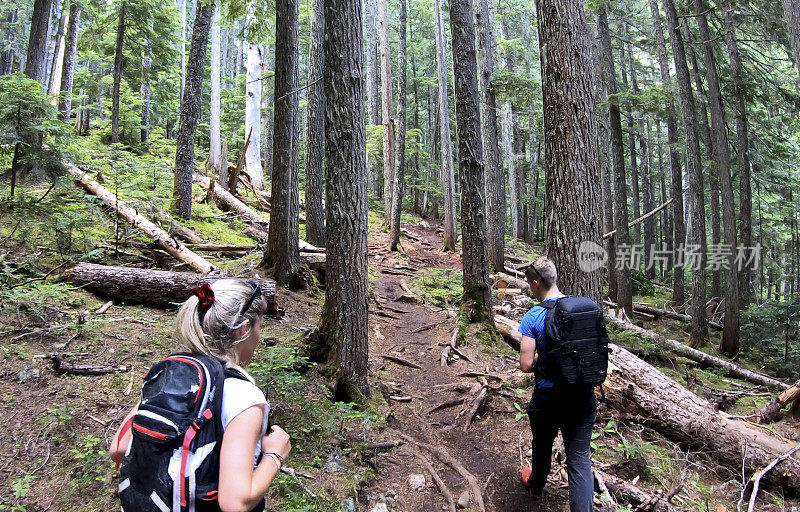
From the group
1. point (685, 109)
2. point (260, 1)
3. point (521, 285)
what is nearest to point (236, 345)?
point (260, 1)

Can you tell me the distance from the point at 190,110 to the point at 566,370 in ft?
31.9

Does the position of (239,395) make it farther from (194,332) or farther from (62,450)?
(62,450)

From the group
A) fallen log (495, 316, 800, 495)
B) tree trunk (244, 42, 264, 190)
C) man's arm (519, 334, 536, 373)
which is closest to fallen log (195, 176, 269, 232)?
tree trunk (244, 42, 264, 190)

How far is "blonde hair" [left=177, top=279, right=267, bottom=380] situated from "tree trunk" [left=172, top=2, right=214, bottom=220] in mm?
9366

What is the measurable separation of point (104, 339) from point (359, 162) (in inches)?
142

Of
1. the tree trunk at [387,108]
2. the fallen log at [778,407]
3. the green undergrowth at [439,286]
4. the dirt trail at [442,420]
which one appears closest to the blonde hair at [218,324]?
the dirt trail at [442,420]

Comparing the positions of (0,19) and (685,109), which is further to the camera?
(0,19)

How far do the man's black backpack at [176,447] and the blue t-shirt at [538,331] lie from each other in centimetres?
264

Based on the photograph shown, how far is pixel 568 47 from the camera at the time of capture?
4945 mm

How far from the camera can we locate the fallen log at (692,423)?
476 centimetres

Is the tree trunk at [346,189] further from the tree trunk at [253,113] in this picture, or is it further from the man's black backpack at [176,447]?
the tree trunk at [253,113]

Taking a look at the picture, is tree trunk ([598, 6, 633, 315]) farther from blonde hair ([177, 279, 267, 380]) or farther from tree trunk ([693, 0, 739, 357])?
blonde hair ([177, 279, 267, 380])

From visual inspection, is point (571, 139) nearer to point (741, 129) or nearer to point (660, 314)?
point (741, 129)

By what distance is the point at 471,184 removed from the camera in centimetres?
780
